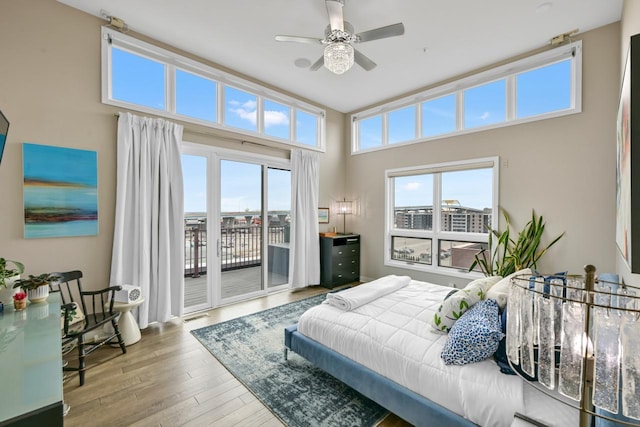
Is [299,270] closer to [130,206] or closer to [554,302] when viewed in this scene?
[130,206]

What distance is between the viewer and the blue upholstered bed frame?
1.59 m

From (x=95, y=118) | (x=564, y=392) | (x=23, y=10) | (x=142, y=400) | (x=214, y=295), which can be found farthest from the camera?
(x=214, y=295)

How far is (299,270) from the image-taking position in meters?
4.87

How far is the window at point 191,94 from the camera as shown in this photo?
3.21 m

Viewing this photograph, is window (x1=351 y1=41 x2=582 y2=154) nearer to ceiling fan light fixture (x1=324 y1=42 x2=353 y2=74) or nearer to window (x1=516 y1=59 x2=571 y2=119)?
window (x1=516 y1=59 x2=571 y2=119)

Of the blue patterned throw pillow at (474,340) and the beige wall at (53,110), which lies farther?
the beige wall at (53,110)

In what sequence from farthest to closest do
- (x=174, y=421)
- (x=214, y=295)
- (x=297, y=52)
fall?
1. (x=214, y=295)
2. (x=297, y=52)
3. (x=174, y=421)

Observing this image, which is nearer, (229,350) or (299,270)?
(229,350)

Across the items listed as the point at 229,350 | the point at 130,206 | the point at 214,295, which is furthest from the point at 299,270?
the point at 130,206

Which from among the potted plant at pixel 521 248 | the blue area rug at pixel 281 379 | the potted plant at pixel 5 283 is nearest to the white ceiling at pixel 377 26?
the potted plant at pixel 521 248

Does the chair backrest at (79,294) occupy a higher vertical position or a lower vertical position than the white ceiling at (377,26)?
lower

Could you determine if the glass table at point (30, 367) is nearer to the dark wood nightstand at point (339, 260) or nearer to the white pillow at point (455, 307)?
the white pillow at point (455, 307)

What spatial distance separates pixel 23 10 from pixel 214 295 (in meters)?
3.67

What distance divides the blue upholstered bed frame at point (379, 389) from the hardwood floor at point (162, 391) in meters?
0.25
